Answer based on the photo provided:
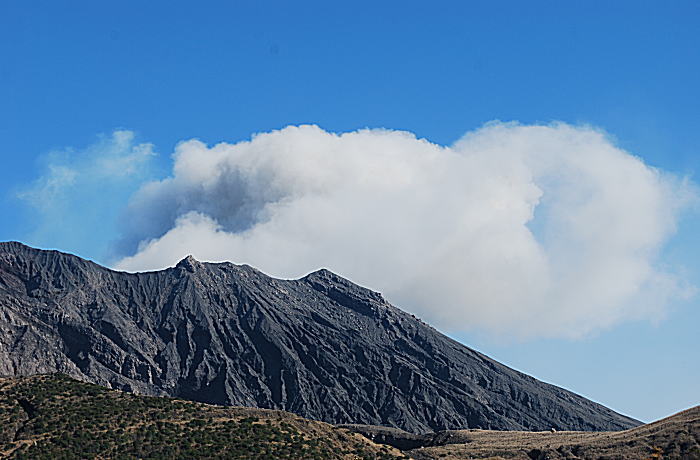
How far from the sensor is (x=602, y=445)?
147 m

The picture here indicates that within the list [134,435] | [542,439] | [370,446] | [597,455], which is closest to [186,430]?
[134,435]

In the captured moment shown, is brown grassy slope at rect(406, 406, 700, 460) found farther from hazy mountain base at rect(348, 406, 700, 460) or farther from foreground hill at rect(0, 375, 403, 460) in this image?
foreground hill at rect(0, 375, 403, 460)

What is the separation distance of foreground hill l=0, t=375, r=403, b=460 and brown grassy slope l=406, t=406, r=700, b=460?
32.8 m

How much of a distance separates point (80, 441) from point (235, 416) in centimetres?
2137

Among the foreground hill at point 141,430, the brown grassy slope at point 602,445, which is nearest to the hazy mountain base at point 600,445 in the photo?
the brown grassy slope at point 602,445

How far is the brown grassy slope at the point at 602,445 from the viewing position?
130000mm

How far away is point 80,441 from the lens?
99562mm

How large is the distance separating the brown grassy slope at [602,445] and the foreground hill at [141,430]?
32790 mm

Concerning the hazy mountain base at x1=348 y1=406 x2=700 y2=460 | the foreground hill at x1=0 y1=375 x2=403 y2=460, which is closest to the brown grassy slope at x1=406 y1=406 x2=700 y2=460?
the hazy mountain base at x1=348 y1=406 x2=700 y2=460

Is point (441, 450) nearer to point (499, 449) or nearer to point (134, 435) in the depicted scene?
point (499, 449)

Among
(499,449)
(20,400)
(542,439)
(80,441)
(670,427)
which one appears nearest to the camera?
(80,441)

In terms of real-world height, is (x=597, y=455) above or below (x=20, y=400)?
above

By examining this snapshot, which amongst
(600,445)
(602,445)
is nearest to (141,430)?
(602,445)

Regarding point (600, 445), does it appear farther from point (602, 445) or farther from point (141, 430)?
point (141, 430)
